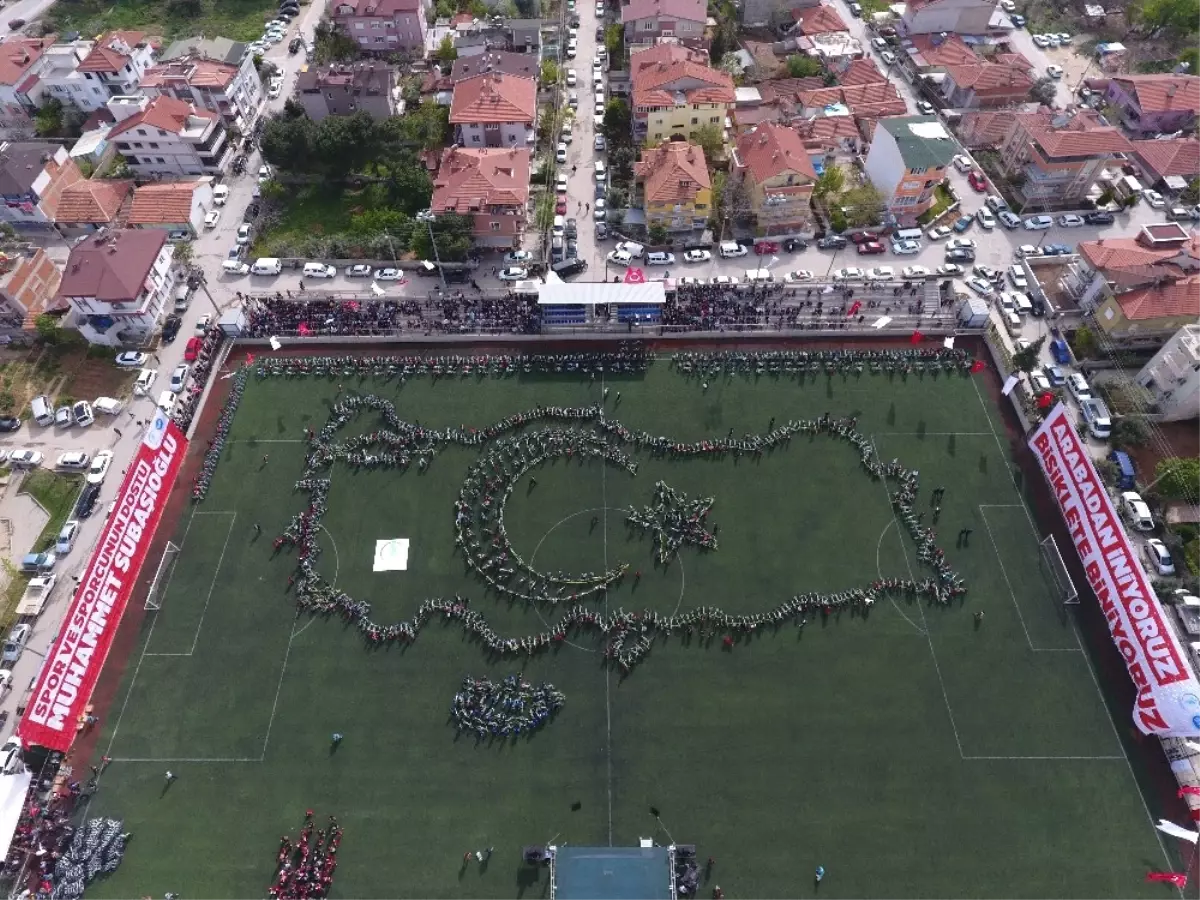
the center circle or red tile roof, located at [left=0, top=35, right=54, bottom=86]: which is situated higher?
red tile roof, located at [left=0, top=35, right=54, bottom=86]

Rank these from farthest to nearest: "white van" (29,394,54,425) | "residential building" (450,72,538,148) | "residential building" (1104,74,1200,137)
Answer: "residential building" (1104,74,1200,137) → "residential building" (450,72,538,148) → "white van" (29,394,54,425)

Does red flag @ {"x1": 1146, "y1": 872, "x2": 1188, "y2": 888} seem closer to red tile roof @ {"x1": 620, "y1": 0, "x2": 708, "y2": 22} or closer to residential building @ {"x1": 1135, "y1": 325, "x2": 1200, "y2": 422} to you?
residential building @ {"x1": 1135, "y1": 325, "x2": 1200, "y2": 422}

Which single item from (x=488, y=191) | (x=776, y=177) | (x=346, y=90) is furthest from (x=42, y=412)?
(x=776, y=177)

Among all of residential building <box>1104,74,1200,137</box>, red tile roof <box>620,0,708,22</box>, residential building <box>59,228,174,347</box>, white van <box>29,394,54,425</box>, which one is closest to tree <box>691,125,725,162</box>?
red tile roof <box>620,0,708,22</box>

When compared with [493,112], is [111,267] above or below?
below

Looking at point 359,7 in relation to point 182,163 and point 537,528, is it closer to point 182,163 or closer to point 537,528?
point 182,163

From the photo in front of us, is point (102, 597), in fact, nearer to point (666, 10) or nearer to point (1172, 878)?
point (1172, 878)

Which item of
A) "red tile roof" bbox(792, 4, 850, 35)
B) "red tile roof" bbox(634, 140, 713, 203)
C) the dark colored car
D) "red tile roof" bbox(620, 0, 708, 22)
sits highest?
"red tile roof" bbox(620, 0, 708, 22)
